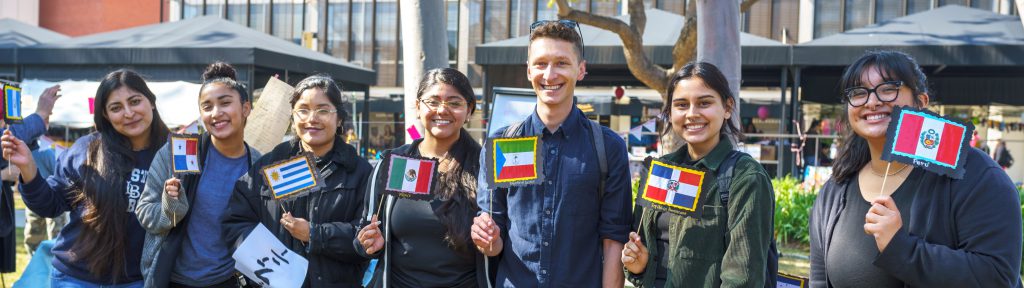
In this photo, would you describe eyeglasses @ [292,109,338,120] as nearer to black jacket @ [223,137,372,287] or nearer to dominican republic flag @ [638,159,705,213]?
black jacket @ [223,137,372,287]

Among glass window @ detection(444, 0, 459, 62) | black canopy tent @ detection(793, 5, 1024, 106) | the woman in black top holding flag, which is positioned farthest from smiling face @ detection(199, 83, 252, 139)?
glass window @ detection(444, 0, 459, 62)

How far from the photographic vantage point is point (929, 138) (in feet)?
8.54

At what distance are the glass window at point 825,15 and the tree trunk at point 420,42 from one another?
81.0 feet

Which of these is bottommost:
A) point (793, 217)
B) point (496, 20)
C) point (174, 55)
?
point (793, 217)

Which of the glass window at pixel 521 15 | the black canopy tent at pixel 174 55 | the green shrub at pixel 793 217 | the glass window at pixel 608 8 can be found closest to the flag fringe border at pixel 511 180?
the green shrub at pixel 793 217

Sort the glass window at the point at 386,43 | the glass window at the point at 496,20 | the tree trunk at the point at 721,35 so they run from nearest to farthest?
the tree trunk at the point at 721,35
the glass window at the point at 496,20
the glass window at the point at 386,43

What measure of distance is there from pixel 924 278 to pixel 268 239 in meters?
2.52

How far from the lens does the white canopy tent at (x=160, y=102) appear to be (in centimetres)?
1336

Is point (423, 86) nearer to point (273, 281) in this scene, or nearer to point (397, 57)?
point (273, 281)

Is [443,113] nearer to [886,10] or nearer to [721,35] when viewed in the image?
[721,35]

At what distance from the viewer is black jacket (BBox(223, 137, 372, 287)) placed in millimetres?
3689

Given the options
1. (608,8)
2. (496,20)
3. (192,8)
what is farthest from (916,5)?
(192,8)

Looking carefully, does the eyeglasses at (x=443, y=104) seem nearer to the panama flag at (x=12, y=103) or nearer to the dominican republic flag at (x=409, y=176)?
the dominican republic flag at (x=409, y=176)

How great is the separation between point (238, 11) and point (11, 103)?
31027mm
